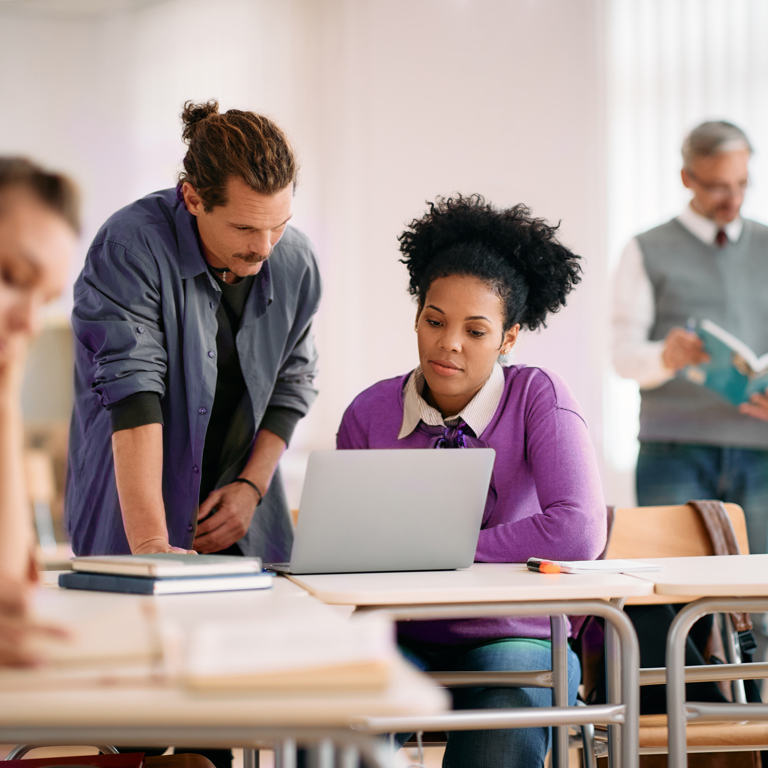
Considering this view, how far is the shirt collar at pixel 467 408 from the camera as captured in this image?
1.65 meters

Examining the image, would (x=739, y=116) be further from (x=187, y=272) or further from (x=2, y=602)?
(x=2, y=602)

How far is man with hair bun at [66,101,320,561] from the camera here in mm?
1580

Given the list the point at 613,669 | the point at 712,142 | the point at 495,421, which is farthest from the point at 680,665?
the point at 712,142

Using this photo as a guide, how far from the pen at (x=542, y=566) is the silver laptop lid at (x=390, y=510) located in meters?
0.08

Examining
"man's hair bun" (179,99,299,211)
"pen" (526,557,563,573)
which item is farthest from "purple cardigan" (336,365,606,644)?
"man's hair bun" (179,99,299,211)

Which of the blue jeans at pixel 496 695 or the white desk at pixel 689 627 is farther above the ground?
the white desk at pixel 689 627

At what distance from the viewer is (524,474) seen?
5.35 feet

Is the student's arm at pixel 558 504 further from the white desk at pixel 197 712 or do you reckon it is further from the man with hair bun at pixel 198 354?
the white desk at pixel 197 712

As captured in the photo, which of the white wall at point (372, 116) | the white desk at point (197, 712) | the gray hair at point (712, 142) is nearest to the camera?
the white desk at point (197, 712)

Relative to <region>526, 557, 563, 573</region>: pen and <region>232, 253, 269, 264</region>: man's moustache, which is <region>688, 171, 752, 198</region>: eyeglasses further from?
<region>526, 557, 563, 573</region>: pen

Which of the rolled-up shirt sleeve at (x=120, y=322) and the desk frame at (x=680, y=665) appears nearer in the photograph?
the desk frame at (x=680, y=665)

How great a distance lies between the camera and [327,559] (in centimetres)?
131

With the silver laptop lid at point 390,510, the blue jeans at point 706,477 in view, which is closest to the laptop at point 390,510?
the silver laptop lid at point 390,510

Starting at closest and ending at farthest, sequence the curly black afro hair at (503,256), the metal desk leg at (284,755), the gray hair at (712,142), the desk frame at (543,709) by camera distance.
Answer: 1. the metal desk leg at (284,755)
2. the desk frame at (543,709)
3. the curly black afro hair at (503,256)
4. the gray hair at (712,142)
